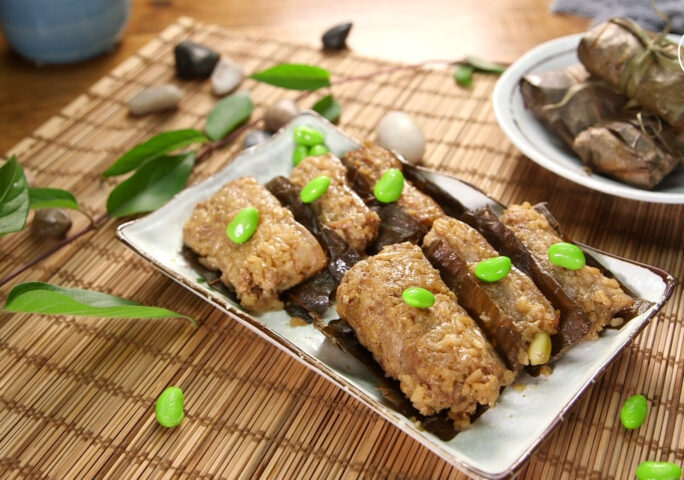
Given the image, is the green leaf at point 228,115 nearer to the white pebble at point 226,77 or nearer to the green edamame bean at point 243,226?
the white pebble at point 226,77

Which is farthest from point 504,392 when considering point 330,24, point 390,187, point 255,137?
point 330,24

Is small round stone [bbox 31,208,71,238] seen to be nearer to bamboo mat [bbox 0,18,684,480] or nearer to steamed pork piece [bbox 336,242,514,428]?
bamboo mat [bbox 0,18,684,480]

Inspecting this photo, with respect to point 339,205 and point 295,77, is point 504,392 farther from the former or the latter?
point 295,77

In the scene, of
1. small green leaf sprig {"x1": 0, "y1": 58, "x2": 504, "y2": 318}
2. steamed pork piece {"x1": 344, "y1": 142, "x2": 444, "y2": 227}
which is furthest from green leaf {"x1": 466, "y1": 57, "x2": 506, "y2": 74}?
steamed pork piece {"x1": 344, "y1": 142, "x2": 444, "y2": 227}

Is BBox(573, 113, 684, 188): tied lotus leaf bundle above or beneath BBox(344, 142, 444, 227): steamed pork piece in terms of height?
beneath

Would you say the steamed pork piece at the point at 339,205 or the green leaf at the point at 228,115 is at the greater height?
the steamed pork piece at the point at 339,205

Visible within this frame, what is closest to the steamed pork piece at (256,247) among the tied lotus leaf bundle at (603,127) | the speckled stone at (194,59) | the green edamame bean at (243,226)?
the green edamame bean at (243,226)

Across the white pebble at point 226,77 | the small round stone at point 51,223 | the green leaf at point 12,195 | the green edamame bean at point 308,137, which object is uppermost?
the green leaf at point 12,195
